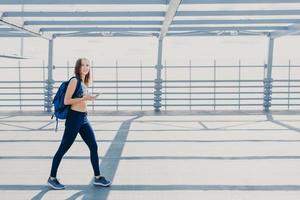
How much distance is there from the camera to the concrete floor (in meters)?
5.02

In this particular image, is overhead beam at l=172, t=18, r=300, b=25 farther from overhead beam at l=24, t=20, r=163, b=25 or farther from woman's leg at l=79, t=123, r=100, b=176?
woman's leg at l=79, t=123, r=100, b=176

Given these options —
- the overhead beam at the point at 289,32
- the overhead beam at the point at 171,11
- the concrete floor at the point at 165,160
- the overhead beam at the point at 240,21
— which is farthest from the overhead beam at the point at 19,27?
the overhead beam at the point at 289,32

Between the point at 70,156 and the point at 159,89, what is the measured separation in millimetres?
7925

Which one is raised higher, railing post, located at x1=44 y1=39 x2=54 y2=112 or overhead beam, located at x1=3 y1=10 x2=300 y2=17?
overhead beam, located at x1=3 y1=10 x2=300 y2=17

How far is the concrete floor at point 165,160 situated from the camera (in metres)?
5.02

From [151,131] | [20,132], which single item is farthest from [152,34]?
[20,132]

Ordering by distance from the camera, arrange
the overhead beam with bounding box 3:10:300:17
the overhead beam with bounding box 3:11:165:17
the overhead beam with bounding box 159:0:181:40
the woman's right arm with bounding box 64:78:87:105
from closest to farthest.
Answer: the woman's right arm with bounding box 64:78:87:105 → the overhead beam with bounding box 159:0:181:40 → the overhead beam with bounding box 3:10:300:17 → the overhead beam with bounding box 3:11:165:17

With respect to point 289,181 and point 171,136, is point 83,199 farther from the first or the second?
point 171,136

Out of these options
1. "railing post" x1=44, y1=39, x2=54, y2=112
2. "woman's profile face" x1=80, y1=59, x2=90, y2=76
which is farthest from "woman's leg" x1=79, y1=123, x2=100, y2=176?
"railing post" x1=44, y1=39, x2=54, y2=112

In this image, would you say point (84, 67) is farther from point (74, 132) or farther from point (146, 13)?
point (146, 13)

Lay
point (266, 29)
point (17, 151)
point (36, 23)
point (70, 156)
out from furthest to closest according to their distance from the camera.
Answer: point (266, 29) → point (36, 23) → point (17, 151) → point (70, 156)

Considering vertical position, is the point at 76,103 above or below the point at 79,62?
below

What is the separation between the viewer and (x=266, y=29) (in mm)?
13406

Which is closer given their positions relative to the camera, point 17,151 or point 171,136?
point 17,151
